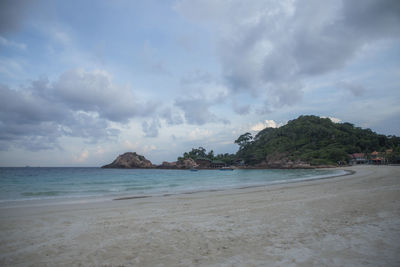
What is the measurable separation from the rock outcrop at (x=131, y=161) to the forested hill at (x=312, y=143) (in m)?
73.5

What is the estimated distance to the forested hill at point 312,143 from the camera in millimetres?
101375

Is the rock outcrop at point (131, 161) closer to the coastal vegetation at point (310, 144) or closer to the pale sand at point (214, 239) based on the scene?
the coastal vegetation at point (310, 144)

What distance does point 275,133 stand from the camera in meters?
142

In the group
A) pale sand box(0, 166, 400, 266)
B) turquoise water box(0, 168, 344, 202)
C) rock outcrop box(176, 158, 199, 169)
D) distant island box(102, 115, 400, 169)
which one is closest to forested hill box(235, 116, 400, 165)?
distant island box(102, 115, 400, 169)

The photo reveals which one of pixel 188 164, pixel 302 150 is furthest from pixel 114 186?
pixel 188 164

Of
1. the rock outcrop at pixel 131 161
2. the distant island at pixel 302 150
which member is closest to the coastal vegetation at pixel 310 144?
the distant island at pixel 302 150

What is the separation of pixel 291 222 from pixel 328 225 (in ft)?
3.35

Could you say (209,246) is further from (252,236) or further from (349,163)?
(349,163)

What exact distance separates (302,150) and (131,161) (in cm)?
11917

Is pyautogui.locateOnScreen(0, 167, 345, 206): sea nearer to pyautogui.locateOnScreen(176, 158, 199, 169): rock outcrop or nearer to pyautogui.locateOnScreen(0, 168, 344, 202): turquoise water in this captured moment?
pyautogui.locateOnScreen(0, 168, 344, 202): turquoise water

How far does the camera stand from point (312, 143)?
115625 mm

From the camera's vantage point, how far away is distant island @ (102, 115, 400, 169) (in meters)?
96.1

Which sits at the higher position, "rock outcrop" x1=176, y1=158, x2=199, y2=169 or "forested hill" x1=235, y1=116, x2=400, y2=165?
"forested hill" x1=235, y1=116, x2=400, y2=165

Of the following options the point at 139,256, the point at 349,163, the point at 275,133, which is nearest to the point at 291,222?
the point at 139,256
